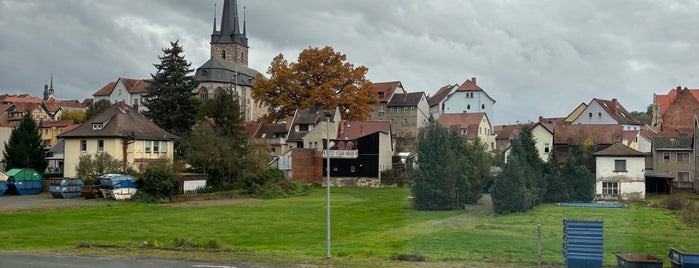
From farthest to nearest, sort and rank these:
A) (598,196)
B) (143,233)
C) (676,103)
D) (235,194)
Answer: (676,103) → (235,194) → (598,196) → (143,233)

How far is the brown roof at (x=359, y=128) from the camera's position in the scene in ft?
234

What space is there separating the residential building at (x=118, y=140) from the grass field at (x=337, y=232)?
12.8 m

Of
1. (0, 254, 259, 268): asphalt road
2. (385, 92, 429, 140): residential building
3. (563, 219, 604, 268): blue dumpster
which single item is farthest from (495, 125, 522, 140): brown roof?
(0, 254, 259, 268): asphalt road

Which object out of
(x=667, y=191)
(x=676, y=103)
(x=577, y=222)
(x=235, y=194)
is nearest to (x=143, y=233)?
(x=577, y=222)

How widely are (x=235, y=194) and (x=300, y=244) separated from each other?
31.1 meters

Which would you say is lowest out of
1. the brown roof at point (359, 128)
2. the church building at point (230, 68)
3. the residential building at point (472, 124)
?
the brown roof at point (359, 128)

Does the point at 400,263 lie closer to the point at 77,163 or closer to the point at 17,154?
the point at 77,163

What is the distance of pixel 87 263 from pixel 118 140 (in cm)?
3992

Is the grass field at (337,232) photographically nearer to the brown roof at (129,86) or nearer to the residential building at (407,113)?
the residential building at (407,113)

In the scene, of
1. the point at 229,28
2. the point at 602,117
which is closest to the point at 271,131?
the point at 602,117

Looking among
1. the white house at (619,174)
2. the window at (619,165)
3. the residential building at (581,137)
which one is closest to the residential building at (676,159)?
the residential building at (581,137)

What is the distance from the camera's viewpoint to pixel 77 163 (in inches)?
2292

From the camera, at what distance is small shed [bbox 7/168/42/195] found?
56.2m

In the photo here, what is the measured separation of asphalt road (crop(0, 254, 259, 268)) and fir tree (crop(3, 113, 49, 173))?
156 feet
